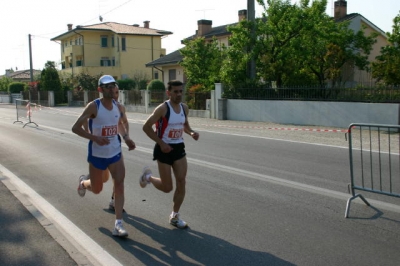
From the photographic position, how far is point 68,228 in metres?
5.37

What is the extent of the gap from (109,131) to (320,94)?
15070 mm

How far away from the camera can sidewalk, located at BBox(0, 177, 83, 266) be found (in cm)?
436

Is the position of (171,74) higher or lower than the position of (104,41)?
lower

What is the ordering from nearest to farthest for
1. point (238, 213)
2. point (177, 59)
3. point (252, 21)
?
point (238, 213) → point (252, 21) → point (177, 59)

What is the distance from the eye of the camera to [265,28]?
71.2 feet

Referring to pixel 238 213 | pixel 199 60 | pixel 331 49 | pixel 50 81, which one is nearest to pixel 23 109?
pixel 199 60

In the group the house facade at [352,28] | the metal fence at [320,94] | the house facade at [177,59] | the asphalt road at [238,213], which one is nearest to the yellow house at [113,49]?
the house facade at [177,59]

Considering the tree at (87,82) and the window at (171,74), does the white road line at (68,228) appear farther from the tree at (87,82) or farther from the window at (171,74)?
the tree at (87,82)

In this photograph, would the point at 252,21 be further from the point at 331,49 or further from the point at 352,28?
the point at 352,28

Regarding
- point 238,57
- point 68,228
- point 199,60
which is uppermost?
point 199,60

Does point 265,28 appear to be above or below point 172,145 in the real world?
above

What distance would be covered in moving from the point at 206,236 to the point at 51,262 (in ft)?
5.52

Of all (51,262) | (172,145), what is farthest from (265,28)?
(51,262)

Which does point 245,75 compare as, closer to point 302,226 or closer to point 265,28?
point 265,28
